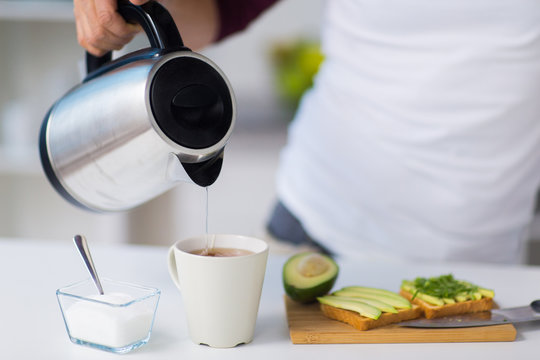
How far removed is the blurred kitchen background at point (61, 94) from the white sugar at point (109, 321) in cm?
166

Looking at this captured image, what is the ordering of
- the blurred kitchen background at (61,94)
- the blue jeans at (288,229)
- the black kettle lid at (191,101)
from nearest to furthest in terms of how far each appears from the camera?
the black kettle lid at (191,101) < the blue jeans at (288,229) < the blurred kitchen background at (61,94)

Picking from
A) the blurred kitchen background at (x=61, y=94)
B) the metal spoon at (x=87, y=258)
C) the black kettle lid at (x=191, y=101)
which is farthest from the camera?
the blurred kitchen background at (x=61, y=94)

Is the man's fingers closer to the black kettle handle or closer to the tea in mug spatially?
the black kettle handle

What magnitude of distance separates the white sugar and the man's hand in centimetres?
36

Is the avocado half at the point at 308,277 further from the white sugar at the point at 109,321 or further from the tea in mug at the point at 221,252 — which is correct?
the white sugar at the point at 109,321

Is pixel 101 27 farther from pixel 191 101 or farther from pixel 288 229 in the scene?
pixel 288 229

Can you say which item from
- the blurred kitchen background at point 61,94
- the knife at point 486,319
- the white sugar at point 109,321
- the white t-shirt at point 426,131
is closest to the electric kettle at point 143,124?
the white sugar at point 109,321

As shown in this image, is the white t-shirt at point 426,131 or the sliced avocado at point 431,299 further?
the white t-shirt at point 426,131

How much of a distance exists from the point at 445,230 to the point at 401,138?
0.66ft

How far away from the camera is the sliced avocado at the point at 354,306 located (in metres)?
0.79

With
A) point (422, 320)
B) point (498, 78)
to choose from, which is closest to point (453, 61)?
point (498, 78)

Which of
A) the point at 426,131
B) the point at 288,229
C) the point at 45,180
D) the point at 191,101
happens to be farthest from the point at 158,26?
the point at 45,180

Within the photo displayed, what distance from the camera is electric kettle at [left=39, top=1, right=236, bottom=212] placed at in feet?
2.35

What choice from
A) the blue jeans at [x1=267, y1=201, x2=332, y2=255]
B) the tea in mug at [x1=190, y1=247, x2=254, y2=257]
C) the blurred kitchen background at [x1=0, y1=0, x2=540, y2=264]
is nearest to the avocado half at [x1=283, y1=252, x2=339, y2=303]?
the tea in mug at [x1=190, y1=247, x2=254, y2=257]
